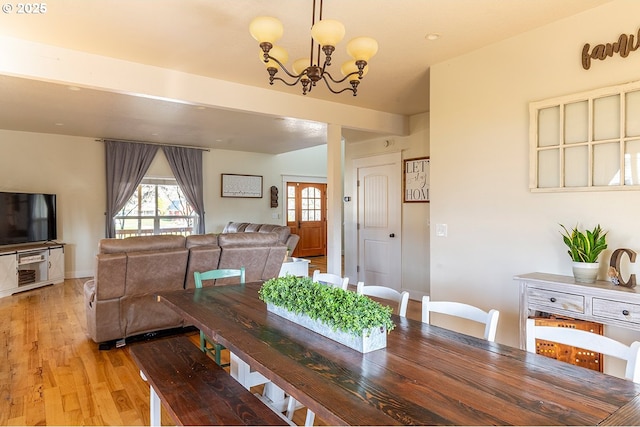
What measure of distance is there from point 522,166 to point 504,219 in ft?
1.46

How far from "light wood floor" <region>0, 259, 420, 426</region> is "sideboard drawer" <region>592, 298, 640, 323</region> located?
185 cm

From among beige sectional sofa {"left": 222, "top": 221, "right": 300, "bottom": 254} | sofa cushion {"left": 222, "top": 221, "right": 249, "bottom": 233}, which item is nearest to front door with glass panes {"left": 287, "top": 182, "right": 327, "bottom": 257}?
sofa cushion {"left": 222, "top": 221, "right": 249, "bottom": 233}

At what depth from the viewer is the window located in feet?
25.6

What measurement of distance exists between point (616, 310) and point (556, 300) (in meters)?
0.32

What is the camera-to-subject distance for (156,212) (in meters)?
8.10

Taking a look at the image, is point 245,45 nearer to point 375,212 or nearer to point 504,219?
point 504,219

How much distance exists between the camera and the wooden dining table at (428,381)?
1020 mm

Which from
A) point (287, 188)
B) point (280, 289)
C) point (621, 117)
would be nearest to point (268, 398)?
point (280, 289)

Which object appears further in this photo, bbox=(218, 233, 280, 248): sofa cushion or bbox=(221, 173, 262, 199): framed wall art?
bbox=(221, 173, 262, 199): framed wall art

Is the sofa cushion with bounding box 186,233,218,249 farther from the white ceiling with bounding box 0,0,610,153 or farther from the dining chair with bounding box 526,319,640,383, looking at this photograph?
the dining chair with bounding box 526,319,640,383

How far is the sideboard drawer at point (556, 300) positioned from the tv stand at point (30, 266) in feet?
22.2

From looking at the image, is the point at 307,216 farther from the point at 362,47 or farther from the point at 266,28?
the point at 266,28

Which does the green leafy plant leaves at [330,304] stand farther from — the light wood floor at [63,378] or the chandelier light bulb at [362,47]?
the chandelier light bulb at [362,47]
